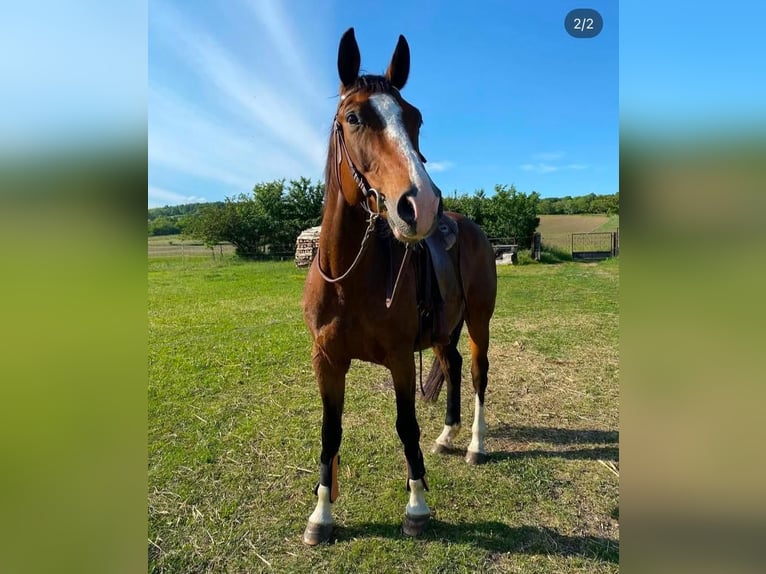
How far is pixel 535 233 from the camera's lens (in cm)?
2008

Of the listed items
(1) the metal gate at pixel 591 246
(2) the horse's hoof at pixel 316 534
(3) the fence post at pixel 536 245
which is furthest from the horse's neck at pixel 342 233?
(3) the fence post at pixel 536 245

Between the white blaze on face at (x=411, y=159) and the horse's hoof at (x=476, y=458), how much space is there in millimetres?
2431

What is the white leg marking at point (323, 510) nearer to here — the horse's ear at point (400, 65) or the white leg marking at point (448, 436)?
the white leg marking at point (448, 436)

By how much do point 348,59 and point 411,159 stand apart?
0.77 m

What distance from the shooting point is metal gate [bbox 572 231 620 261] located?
18612mm

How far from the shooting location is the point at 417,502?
2492 millimetres

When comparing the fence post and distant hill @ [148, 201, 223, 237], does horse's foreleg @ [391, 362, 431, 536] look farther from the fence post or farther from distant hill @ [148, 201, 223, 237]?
the fence post
